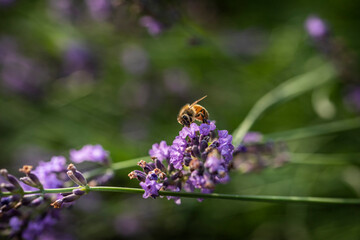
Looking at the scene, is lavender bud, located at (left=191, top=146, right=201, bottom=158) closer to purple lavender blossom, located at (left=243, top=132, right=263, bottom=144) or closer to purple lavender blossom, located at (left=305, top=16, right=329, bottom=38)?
purple lavender blossom, located at (left=243, top=132, right=263, bottom=144)

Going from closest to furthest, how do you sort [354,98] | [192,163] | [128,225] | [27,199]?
[192,163] → [27,199] → [354,98] → [128,225]

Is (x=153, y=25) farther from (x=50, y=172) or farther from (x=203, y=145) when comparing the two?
(x=203, y=145)

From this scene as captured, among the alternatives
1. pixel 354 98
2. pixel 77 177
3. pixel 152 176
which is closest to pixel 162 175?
pixel 152 176

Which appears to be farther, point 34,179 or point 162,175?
point 34,179

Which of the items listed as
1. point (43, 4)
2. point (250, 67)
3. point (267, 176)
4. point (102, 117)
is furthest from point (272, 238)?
point (43, 4)

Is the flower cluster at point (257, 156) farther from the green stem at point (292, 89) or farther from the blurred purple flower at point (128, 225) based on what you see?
the blurred purple flower at point (128, 225)
